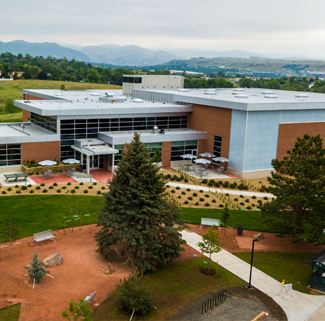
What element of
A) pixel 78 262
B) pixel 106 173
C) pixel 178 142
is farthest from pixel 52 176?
pixel 78 262

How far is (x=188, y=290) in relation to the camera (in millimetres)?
19359

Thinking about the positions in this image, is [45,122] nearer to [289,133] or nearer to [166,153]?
[166,153]

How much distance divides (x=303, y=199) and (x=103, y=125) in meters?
27.5

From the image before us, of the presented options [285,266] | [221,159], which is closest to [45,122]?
[221,159]

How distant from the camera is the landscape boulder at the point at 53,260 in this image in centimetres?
2056

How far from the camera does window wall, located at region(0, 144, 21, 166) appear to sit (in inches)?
1531

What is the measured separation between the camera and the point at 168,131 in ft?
159

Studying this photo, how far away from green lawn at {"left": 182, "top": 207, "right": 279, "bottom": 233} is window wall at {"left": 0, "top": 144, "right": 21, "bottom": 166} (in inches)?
747

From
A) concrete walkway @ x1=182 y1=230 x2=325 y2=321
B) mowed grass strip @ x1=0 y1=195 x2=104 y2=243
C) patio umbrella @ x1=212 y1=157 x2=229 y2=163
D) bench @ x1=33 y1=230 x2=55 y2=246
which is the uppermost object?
patio umbrella @ x1=212 y1=157 x2=229 y2=163

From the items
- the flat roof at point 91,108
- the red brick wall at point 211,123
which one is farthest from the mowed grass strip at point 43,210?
the red brick wall at point 211,123

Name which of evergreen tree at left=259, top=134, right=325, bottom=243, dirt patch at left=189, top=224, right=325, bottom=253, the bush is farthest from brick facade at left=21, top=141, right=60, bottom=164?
the bush

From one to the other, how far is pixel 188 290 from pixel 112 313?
13.8 ft

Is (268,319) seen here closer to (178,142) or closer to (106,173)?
(106,173)

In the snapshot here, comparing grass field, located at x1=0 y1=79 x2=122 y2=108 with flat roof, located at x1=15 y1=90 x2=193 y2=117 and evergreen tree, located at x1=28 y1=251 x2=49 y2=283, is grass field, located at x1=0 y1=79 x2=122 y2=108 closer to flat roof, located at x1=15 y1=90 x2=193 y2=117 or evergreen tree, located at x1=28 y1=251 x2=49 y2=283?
flat roof, located at x1=15 y1=90 x2=193 y2=117
